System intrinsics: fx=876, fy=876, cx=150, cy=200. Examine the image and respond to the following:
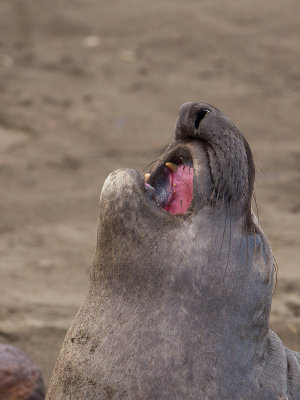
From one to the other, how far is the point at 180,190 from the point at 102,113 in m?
4.65

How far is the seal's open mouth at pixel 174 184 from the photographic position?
8.99 feet

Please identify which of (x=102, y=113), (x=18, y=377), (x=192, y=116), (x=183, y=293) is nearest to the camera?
(x=183, y=293)

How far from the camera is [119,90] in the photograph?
770 centimetres

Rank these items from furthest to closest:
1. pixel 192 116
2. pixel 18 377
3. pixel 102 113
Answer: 1. pixel 102 113
2. pixel 18 377
3. pixel 192 116

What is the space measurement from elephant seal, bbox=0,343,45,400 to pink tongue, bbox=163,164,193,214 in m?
1.36

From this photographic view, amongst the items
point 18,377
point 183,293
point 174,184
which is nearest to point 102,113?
point 18,377

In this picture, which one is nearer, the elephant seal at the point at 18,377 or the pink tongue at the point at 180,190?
the pink tongue at the point at 180,190

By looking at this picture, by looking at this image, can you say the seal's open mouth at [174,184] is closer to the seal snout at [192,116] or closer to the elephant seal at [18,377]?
the seal snout at [192,116]

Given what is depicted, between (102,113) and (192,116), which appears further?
(102,113)

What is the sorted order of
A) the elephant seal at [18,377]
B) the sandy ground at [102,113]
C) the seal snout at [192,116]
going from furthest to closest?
the sandy ground at [102,113] < the elephant seal at [18,377] < the seal snout at [192,116]

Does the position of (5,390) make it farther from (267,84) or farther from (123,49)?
(123,49)

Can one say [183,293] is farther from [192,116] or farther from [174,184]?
[192,116]

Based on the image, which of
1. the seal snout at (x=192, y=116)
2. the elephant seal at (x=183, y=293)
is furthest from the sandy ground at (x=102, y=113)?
the seal snout at (x=192, y=116)

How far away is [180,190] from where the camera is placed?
2.75 m
